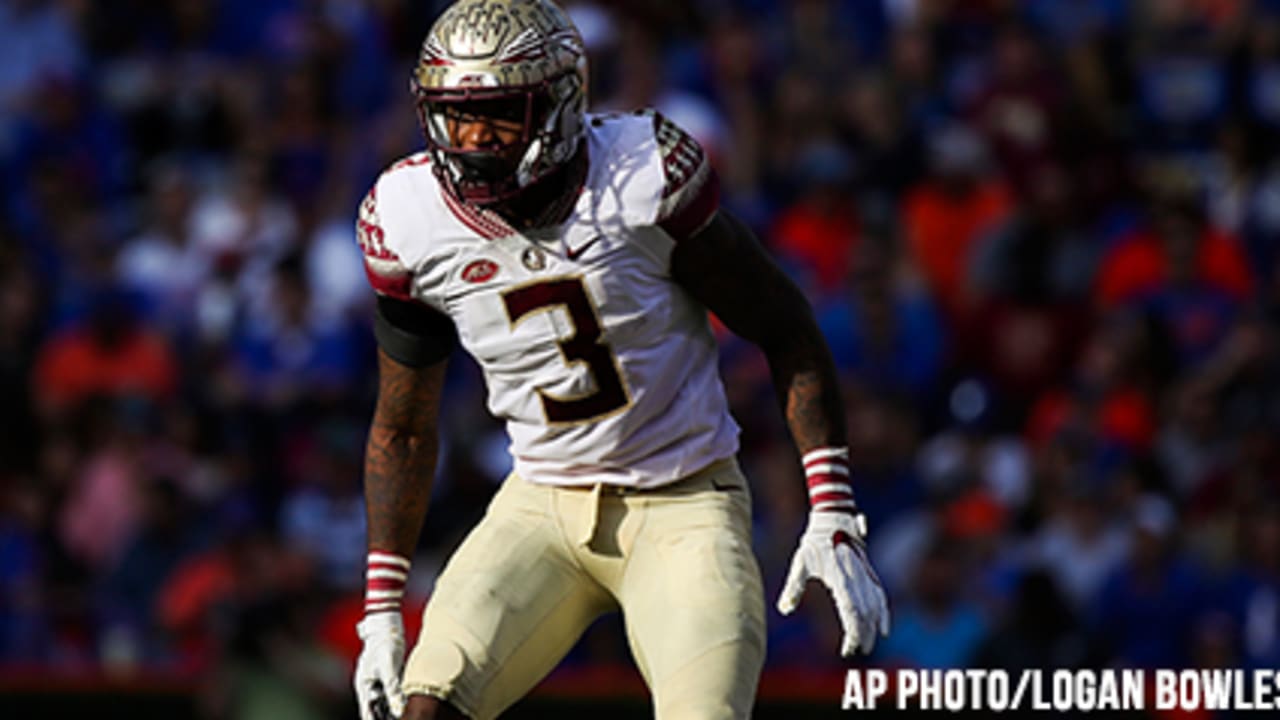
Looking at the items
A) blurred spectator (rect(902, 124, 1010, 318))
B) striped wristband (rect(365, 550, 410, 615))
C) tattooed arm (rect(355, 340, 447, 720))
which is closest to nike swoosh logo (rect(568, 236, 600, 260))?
tattooed arm (rect(355, 340, 447, 720))

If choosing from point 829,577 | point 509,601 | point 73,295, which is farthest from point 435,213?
point 73,295

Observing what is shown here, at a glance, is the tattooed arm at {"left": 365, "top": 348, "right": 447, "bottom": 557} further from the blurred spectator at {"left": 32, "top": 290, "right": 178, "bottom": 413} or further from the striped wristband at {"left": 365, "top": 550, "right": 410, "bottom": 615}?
the blurred spectator at {"left": 32, "top": 290, "right": 178, "bottom": 413}

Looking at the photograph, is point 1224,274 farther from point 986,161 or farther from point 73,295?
point 73,295

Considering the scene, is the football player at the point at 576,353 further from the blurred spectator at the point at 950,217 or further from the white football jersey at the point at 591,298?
the blurred spectator at the point at 950,217

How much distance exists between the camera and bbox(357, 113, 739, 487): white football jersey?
4207 mm

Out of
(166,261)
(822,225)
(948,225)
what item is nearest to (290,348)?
(166,261)

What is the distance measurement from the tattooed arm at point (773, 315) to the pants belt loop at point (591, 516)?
44 centimetres

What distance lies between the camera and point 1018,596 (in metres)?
7.12

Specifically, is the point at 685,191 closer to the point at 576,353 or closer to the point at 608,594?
the point at 576,353

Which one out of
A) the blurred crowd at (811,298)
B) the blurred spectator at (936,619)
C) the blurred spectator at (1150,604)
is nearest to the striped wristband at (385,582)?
the blurred crowd at (811,298)

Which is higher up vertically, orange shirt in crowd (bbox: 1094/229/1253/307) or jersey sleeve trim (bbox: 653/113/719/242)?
orange shirt in crowd (bbox: 1094/229/1253/307)

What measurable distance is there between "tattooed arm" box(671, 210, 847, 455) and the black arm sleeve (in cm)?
57

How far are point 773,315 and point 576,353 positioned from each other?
0.43 metres

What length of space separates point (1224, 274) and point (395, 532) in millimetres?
5146
